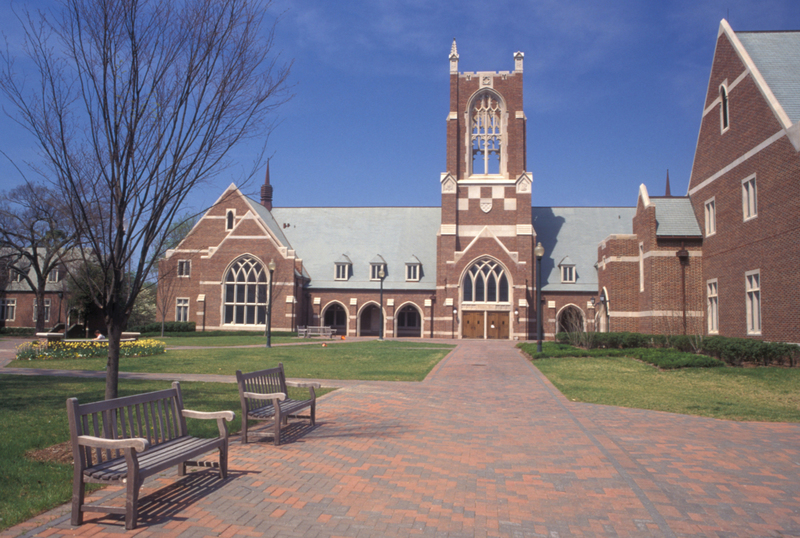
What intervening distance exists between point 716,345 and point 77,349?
71.7 ft

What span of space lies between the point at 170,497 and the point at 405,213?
46.3 meters

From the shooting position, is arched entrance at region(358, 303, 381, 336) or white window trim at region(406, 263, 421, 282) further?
arched entrance at region(358, 303, 381, 336)

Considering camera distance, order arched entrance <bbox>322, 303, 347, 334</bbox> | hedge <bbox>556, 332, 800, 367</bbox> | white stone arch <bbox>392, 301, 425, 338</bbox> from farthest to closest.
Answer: arched entrance <bbox>322, 303, 347, 334</bbox> < white stone arch <bbox>392, 301, 425, 338</bbox> < hedge <bbox>556, 332, 800, 367</bbox>

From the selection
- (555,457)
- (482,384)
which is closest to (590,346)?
(482,384)

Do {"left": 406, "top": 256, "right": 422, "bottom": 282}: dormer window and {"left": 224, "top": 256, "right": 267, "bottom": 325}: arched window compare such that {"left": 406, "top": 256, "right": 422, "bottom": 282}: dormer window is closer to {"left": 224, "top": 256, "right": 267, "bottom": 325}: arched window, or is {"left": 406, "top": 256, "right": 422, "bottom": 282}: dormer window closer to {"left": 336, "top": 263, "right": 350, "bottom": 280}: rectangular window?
{"left": 336, "top": 263, "right": 350, "bottom": 280}: rectangular window

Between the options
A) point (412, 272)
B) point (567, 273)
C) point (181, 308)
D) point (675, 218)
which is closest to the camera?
point (675, 218)

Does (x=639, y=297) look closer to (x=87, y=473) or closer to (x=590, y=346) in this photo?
(x=590, y=346)

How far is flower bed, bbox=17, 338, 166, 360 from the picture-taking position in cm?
1934

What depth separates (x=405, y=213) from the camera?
51.2 m

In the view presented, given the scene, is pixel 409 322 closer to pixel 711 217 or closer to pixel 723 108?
pixel 711 217

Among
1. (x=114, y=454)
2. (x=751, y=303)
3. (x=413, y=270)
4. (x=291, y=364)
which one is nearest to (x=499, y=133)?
(x=413, y=270)

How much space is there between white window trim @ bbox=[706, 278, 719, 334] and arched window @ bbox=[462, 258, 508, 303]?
58.1ft

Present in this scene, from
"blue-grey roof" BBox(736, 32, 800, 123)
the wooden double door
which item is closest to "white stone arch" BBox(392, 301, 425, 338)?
the wooden double door

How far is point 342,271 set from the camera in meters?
46.4
